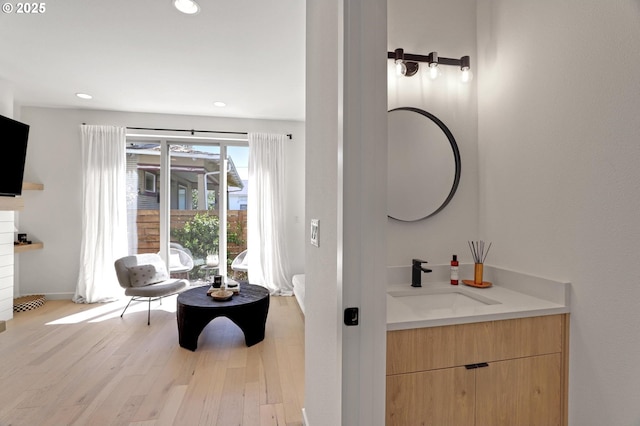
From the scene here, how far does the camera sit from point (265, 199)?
4.45m

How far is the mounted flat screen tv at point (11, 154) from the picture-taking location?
2937 mm

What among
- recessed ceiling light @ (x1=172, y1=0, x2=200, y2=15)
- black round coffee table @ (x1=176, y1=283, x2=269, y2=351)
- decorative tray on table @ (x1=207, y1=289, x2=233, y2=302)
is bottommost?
black round coffee table @ (x1=176, y1=283, x2=269, y2=351)

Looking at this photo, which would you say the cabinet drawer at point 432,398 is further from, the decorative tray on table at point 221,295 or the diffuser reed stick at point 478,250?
the decorative tray on table at point 221,295

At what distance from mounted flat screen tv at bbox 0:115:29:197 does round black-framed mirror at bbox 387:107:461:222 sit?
12.2 ft

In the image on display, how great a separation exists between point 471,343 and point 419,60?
4.87ft

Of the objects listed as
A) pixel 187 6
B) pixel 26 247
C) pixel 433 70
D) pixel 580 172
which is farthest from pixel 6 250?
pixel 580 172

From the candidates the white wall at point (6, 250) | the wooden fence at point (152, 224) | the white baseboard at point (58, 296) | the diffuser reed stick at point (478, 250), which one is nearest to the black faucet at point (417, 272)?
the diffuser reed stick at point (478, 250)

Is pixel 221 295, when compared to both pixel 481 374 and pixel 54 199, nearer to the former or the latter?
pixel 481 374

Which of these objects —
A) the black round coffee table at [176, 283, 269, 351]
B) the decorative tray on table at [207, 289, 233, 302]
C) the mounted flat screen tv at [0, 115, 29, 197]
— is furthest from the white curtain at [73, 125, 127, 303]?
the decorative tray on table at [207, 289, 233, 302]

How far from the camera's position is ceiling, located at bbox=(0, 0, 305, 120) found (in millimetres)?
2141

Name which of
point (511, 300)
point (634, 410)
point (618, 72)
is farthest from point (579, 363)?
point (618, 72)

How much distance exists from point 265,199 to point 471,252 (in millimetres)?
3191

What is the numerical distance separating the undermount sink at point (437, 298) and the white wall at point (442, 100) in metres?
0.20

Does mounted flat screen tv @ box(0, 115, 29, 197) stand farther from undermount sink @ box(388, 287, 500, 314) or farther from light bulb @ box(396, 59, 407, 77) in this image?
undermount sink @ box(388, 287, 500, 314)
